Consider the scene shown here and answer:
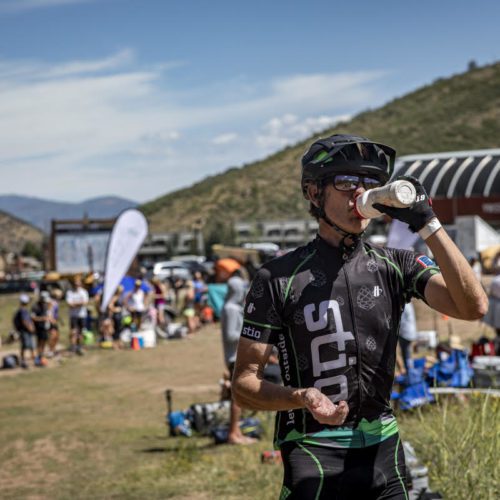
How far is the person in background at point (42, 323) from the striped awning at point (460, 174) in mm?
38317

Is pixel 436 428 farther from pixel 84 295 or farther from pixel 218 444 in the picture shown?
pixel 84 295

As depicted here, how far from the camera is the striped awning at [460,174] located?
56.6 metres

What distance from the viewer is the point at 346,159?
3342mm

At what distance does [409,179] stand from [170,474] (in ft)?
20.6

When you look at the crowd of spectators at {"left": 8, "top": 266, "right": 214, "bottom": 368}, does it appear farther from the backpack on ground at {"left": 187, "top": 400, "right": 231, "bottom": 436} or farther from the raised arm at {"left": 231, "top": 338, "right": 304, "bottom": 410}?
the raised arm at {"left": 231, "top": 338, "right": 304, "bottom": 410}

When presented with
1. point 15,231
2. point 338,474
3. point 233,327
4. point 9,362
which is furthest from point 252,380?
point 15,231

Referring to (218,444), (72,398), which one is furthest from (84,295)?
(218,444)

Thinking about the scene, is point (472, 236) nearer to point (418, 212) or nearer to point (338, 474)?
point (338, 474)

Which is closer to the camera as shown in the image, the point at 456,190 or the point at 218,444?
the point at 218,444

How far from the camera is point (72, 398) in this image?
47.0 ft

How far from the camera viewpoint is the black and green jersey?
3.30 metres

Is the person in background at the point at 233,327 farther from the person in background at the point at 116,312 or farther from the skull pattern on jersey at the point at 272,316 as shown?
the person in background at the point at 116,312

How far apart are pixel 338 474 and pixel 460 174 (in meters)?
57.2

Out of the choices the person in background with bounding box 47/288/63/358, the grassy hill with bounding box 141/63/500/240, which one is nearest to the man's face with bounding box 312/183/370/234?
the person in background with bounding box 47/288/63/358
